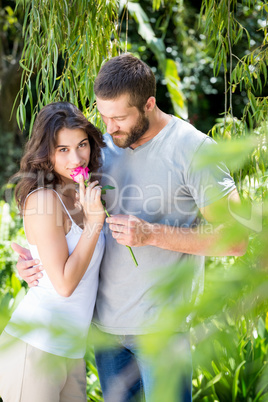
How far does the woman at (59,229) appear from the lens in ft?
4.67

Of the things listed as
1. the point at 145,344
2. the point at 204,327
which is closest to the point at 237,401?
the point at 204,327

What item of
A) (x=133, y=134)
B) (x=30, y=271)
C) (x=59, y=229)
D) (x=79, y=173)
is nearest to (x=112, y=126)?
(x=133, y=134)

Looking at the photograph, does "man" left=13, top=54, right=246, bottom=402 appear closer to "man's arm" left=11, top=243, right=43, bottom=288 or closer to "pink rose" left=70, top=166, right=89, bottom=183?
"man's arm" left=11, top=243, right=43, bottom=288

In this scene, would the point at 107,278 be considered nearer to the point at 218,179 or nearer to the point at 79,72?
the point at 218,179

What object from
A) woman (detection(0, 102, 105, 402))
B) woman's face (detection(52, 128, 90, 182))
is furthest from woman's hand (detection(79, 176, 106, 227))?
woman's face (detection(52, 128, 90, 182))

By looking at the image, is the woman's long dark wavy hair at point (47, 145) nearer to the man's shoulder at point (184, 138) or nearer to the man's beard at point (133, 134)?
the man's beard at point (133, 134)

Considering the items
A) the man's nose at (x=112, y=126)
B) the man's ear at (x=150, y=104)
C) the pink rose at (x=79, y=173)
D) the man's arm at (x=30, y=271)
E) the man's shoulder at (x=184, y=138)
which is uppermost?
the man's ear at (x=150, y=104)

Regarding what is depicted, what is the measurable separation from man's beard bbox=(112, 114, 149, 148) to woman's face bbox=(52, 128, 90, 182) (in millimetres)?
117

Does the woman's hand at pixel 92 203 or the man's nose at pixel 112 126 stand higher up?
the man's nose at pixel 112 126

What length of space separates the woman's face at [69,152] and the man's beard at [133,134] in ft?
0.38

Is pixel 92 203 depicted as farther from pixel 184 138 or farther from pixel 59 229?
pixel 184 138

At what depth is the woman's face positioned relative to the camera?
154 centimetres

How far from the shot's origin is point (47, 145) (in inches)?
61.1

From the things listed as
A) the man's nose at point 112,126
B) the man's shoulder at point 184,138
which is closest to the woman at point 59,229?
the man's nose at point 112,126
